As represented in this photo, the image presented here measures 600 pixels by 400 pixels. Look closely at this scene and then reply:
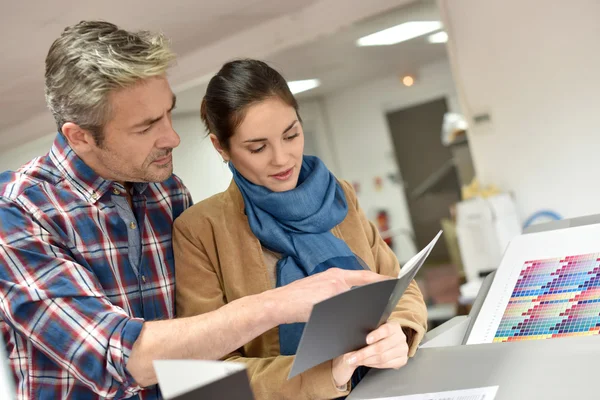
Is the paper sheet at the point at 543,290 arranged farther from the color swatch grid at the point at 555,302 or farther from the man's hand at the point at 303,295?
the man's hand at the point at 303,295

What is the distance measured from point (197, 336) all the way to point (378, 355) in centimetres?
29

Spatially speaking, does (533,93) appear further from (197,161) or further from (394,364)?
(394,364)

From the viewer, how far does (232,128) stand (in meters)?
1.37

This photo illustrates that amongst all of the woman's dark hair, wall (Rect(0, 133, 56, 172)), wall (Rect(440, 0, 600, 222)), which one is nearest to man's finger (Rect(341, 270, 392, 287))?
the woman's dark hair

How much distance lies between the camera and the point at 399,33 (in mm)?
4145

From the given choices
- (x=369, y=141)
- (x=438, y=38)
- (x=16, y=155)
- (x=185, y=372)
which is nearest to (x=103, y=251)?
(x=16, y=155)

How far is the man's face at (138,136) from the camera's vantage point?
1278 millimetres

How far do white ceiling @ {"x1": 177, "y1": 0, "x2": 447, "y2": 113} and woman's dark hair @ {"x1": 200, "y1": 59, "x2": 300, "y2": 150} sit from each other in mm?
2412

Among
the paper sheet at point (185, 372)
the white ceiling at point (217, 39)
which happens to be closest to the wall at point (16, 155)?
the white ceiling at point (217, 39)

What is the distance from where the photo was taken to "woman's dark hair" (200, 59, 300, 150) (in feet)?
4.44

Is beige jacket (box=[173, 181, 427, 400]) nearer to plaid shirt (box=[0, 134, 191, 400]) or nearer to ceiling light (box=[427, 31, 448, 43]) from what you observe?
plaid shirt (box=[0, 134, 191, 400])

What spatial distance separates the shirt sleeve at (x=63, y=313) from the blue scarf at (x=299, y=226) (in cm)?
34

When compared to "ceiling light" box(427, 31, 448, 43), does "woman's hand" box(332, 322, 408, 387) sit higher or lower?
lower

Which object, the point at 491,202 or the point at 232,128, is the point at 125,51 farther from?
the point at 491,202
